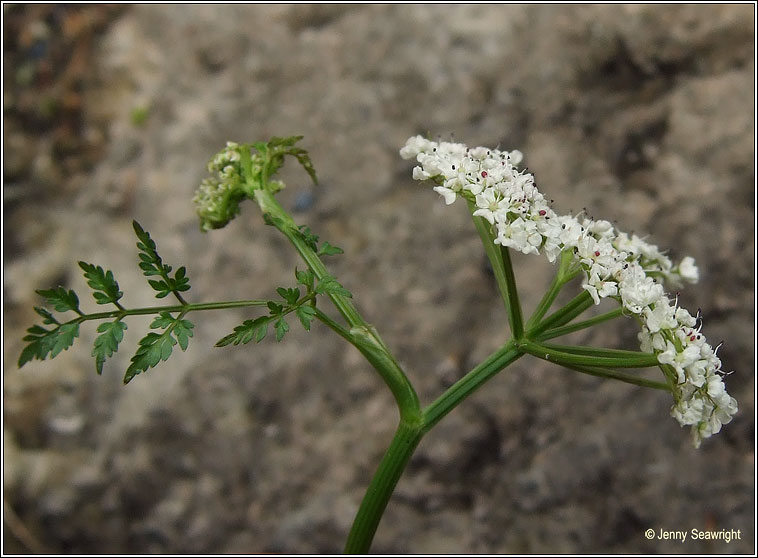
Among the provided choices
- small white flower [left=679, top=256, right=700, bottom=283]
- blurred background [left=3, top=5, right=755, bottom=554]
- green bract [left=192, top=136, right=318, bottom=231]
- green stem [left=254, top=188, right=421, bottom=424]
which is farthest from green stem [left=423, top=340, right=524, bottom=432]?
blurred background [left=3, top=5, right=755, bottom=554]

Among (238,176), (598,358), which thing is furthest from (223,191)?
(598,358)

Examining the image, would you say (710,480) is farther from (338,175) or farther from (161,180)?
(161,180)

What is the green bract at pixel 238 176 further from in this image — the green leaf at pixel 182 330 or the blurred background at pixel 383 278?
the blurred background at pixel 383 278

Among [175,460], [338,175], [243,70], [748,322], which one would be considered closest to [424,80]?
[338,175]

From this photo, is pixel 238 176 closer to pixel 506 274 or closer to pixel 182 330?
pixel 182 330

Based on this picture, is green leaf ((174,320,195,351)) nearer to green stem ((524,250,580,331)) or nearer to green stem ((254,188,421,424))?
green stem ((254,188,421,424))

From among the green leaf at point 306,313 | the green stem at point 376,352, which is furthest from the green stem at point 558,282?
the green leaf at point 306,313

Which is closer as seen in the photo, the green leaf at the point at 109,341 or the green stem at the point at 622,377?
the green leaf at the point at 109,341
